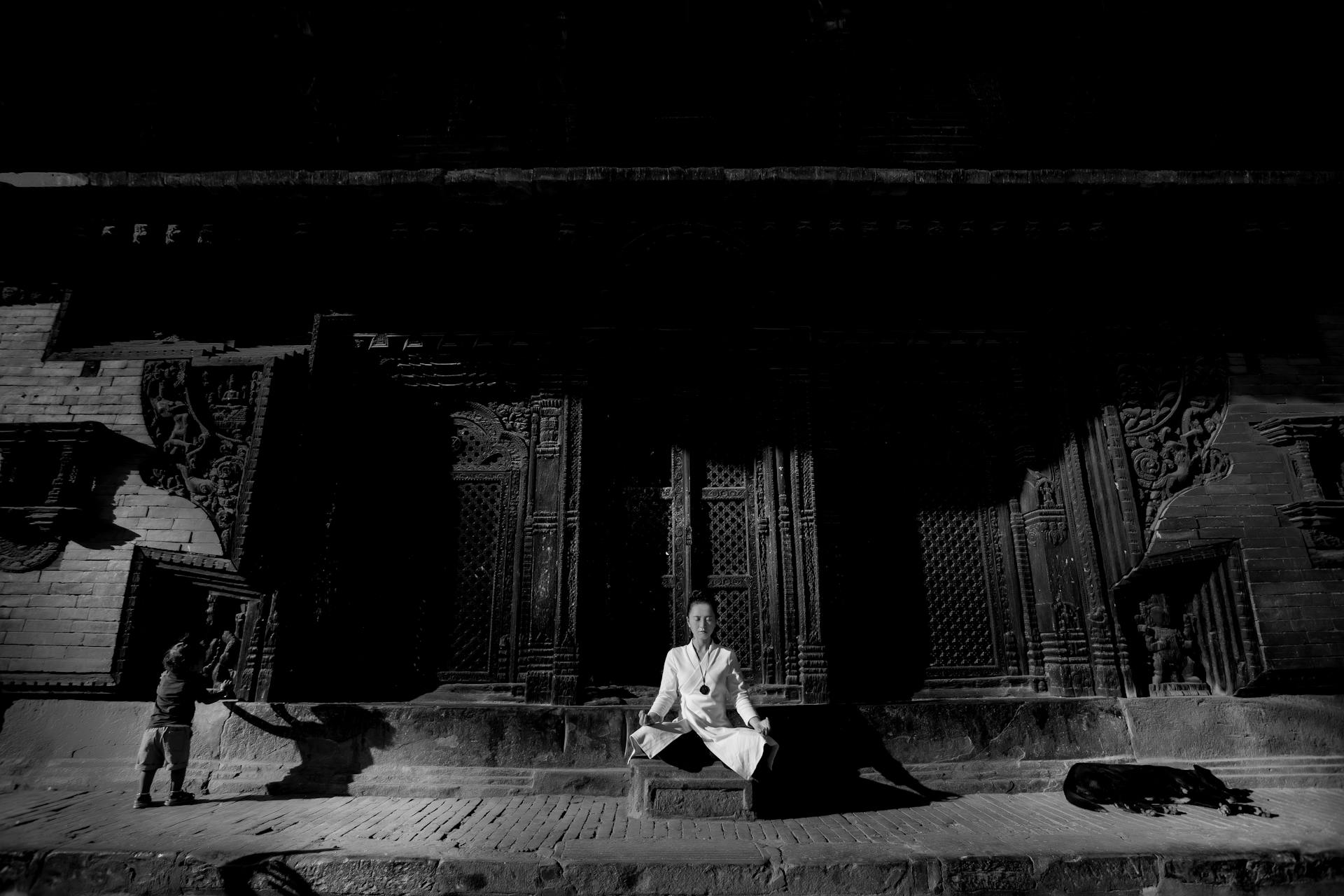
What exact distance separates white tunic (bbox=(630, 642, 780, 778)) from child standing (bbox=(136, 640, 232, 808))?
340 centimetres

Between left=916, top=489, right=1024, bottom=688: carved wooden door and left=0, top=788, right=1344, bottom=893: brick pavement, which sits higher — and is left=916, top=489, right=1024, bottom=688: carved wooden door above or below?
above

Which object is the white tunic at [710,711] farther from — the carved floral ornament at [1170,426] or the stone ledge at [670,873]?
the carved floral ornament at [1170,426]

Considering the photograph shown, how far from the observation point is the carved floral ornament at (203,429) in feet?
19.8

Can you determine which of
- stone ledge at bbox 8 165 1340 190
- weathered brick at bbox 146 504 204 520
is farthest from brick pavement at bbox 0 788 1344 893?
stone ledge at bbox 8 165 1340 190

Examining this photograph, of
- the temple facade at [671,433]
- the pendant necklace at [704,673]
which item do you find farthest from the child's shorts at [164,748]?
the pendant necklace at [704,673]

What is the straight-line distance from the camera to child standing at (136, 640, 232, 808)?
476cm

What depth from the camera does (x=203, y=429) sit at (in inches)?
244

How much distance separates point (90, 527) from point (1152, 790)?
896cm

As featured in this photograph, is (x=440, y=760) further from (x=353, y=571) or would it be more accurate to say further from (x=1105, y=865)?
(x=1105, y=865)

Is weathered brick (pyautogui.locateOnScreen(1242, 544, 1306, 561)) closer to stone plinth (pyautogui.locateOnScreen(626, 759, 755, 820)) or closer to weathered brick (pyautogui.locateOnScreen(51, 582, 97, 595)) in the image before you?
stone plinth (pyautogui.locateOnScreen(626, 759, 755, 820))

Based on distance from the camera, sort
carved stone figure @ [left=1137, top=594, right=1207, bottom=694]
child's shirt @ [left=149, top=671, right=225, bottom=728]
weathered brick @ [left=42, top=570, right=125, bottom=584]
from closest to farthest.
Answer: child's shirt @ [left=149, top=671, right=225, bottom=728] → weathered brick @ [left=42, top=570, right=125, bottom=584] → carved stone figure @ [left=1137, top=594, right=1207, bottom=694]

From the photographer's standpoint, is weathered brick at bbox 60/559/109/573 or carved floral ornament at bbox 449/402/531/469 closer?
weathered brick at bbox 60/559/109/573

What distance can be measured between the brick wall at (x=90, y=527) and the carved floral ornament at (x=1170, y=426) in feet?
28.6

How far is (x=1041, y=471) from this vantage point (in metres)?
6.57
